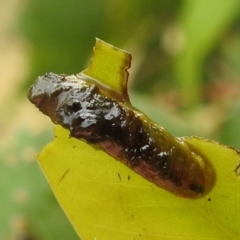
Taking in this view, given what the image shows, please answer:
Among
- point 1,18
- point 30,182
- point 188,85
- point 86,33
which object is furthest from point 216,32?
point 1,18

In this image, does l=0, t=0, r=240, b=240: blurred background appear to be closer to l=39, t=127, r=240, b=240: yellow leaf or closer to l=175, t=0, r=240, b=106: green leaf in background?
l=175, t=0, r=240, b=106: green leaf in background

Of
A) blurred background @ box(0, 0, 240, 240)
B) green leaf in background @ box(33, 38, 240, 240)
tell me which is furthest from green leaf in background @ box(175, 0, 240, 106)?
green leaf in background @ box(33, 38, 240, 240)

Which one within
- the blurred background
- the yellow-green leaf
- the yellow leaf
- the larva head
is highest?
the yellow-green leaf

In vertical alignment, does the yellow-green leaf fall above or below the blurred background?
above

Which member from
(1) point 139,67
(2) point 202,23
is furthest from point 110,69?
(1) point 139,67

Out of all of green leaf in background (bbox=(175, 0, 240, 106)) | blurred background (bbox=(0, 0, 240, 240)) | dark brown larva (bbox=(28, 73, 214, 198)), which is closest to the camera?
dark brown larva (bbox=(28, 73, 214, 198))

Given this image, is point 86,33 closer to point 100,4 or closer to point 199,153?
point 100,4

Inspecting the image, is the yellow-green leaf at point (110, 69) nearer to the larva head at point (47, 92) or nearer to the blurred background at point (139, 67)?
the larva head at point (47, 92)
